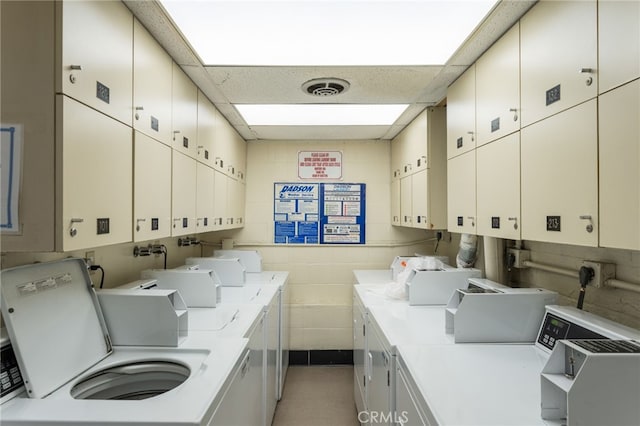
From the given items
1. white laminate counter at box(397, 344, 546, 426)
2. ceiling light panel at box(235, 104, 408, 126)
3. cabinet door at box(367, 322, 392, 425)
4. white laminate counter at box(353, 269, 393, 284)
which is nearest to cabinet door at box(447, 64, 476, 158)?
ceiling light panel at box(235, 104, 408, 126)

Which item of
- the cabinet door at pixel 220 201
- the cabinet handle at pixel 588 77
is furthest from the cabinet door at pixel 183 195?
the cabinet handle at pixel 588 77

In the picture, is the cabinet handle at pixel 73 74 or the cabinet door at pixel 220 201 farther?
the cabinet door at pixel 220 201

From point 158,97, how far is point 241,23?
57 cm

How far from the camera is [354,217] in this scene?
13.4ft

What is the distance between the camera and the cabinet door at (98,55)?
1.12 m

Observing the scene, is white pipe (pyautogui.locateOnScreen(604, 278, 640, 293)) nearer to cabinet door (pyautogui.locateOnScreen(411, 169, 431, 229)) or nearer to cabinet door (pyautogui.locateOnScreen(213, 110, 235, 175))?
cabinet door (pyautogui.locateOnScreen(411, 169, 431, 229))

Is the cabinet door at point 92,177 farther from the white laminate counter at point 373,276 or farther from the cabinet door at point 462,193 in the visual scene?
the white laminate counter at point 373,276

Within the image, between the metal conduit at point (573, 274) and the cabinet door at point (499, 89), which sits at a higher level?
the cabinet door at point (499, 89)

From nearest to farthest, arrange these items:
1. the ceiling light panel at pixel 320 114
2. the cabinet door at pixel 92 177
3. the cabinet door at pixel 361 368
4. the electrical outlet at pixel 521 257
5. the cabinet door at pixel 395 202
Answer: the cabinet door at pixel 92 177
the electrical outlet at pixel 521 257
the cabinet door at pixel 361 368
the ceiling light panel at pixel 320 114
the cabinet door at pixel 395 202

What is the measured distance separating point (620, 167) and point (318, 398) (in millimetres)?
2956

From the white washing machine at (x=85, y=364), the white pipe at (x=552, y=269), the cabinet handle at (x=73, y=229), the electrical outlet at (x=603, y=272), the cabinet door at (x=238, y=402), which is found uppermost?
the cabinet handle at (x=73, y=229)

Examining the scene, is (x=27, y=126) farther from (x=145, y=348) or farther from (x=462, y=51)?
(x=462, y=51)

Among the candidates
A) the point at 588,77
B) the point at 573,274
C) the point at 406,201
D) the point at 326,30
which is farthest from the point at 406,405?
the point at 406,201

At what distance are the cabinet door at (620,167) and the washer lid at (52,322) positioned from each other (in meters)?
1.96
